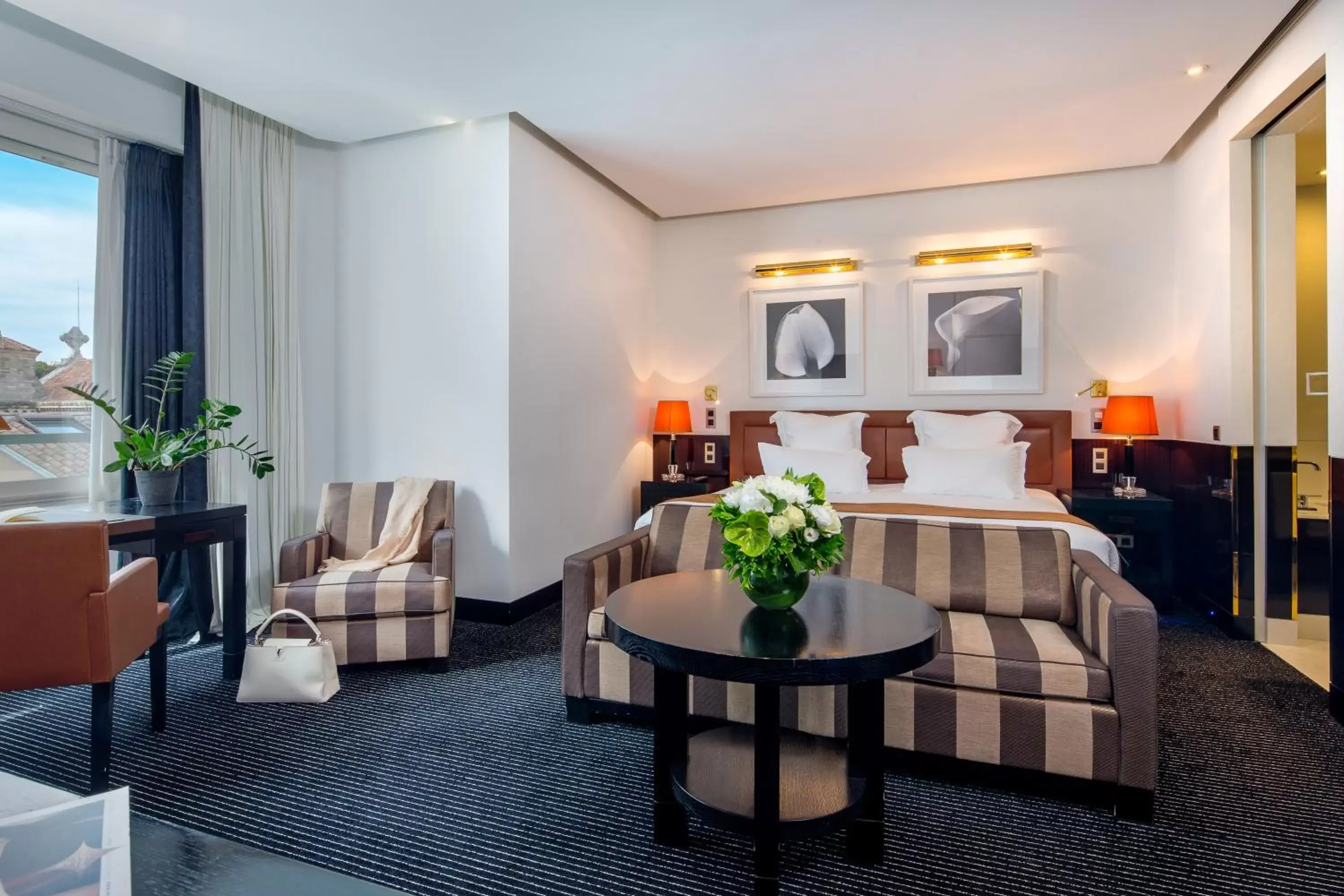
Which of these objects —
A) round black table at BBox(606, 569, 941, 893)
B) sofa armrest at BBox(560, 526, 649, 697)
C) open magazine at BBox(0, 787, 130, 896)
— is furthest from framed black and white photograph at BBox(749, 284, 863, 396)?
open magazine at BBox(0, 787, 130, 896)

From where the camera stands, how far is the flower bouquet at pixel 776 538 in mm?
1665

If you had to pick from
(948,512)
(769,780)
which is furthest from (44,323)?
(948,512)

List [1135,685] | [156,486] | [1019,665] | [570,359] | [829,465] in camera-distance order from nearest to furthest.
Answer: [1135,685], [1019,665], [156,486], [829,465], [570,359]

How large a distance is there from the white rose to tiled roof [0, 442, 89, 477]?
3560 millimetres

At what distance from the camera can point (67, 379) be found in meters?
3.35

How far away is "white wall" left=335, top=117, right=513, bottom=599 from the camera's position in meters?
3.83

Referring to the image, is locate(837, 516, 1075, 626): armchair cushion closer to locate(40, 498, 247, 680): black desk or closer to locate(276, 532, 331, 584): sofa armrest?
locate(276, 532, 331, 584): sofa armrest

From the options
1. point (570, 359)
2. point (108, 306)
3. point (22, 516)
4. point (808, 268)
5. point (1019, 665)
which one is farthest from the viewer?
point (808, 268)

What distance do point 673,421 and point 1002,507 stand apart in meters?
2.51

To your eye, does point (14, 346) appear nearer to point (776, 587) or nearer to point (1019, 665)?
point (776, 587)

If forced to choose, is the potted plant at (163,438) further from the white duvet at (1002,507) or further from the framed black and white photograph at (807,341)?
the framed black and white photograph at (807,341)

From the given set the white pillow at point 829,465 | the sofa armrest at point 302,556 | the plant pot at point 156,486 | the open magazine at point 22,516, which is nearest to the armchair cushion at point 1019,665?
the white pillow at point 829,465

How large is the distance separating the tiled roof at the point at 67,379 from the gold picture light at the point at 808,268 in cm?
428

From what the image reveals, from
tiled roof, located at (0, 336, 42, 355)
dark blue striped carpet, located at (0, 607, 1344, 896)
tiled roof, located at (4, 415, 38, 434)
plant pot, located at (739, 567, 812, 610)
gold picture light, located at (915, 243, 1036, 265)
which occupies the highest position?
gold picture light, located at (915, 243, 1036, 265)
